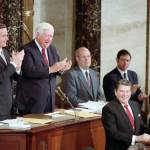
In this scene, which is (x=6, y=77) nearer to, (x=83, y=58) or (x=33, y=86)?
(x=33, y=86)

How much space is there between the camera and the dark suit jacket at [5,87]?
4.99 m

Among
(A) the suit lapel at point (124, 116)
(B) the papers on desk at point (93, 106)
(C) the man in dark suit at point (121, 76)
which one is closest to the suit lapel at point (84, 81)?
(B) the papers on desk at point (93, 106)

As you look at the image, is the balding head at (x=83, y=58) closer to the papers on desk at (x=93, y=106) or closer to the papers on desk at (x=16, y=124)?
the papers on desk at (x=93, y=106)

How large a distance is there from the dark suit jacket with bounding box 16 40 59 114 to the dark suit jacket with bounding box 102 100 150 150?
3.47ft

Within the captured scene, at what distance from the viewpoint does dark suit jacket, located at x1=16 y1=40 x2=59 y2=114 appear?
5.64 metres

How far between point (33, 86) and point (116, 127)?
128 cm

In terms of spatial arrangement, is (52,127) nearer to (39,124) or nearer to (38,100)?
(39,124)

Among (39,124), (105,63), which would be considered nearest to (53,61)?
(39,124)

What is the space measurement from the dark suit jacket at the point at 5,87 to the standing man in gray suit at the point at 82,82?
1300 millimetres

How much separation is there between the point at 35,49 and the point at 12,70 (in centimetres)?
82

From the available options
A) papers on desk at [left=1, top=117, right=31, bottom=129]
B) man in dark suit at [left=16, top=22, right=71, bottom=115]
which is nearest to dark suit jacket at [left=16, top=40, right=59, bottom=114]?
man in dark suit at [left=16, top=22, right=71, bottom=115]

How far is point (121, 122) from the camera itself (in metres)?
4.82

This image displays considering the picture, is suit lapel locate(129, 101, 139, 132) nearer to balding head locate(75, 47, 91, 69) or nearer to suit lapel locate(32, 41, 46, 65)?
suit lapel locate(32, 41, 46, 65)

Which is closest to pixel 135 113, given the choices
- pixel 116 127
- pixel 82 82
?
pixel 116 127
